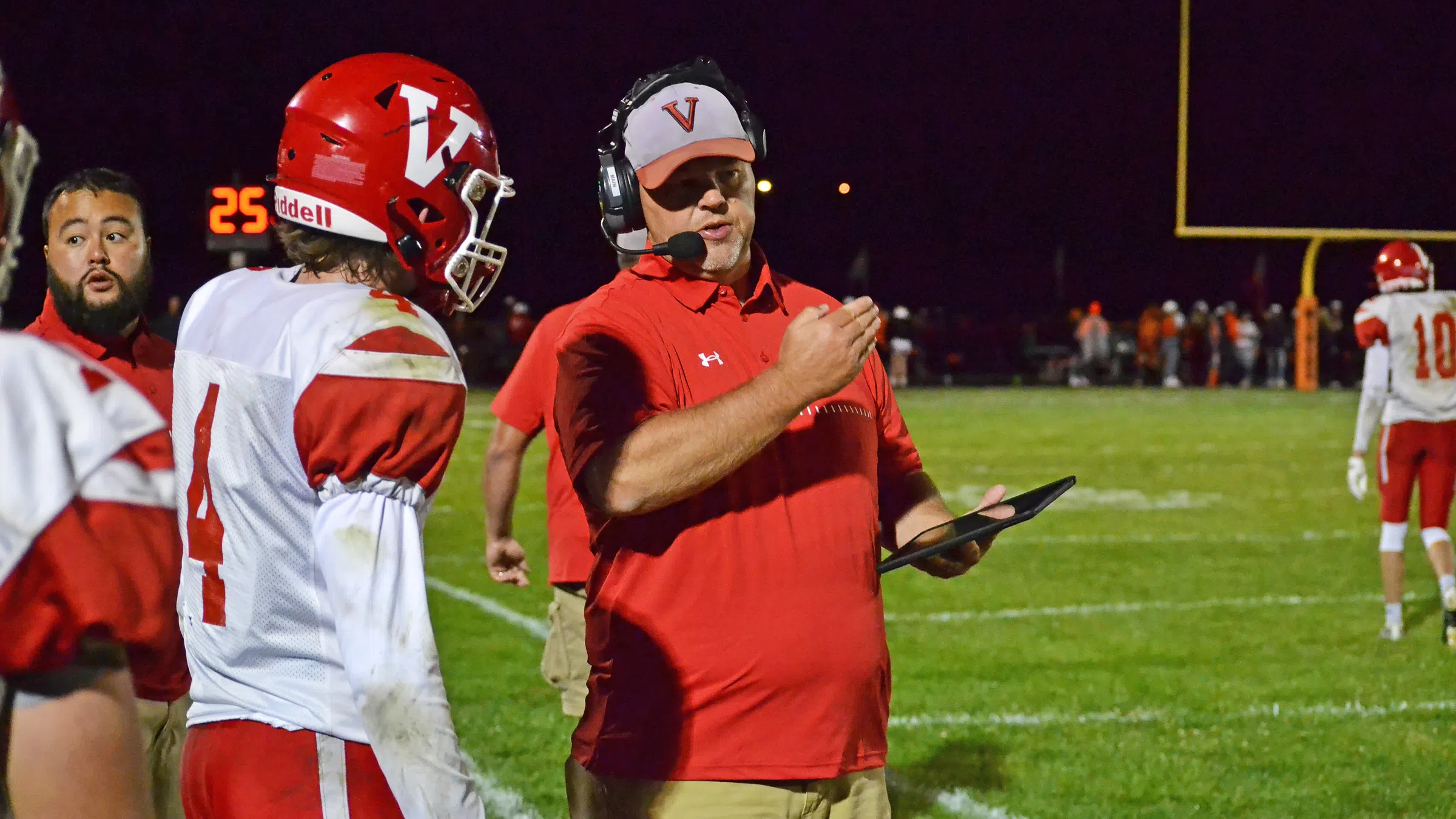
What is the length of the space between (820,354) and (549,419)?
2.96 metres

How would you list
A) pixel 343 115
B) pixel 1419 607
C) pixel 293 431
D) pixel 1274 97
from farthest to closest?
pixel 1274 97 → pixel 1419 607 → pixel 343 115 → pixel 293 431

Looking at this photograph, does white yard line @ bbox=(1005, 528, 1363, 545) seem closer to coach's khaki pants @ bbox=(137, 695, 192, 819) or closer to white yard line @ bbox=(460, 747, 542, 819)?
white yard line @ bbox=(460, 747, 542, 819)

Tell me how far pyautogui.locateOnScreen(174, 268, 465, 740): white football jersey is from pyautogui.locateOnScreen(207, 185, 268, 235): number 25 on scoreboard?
1417 cm

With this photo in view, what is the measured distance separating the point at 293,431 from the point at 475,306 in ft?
1.79

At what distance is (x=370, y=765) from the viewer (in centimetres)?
203

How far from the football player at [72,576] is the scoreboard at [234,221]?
15099mm

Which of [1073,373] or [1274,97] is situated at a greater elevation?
[1274,97]

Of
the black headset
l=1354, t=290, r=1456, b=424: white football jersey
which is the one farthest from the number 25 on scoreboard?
the black headset

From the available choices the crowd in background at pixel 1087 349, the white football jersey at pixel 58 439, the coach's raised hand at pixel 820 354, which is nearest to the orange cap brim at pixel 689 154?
the coach's raised hand at pixel 820 354

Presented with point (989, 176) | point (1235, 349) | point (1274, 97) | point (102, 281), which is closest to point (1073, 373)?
point (1235, 349)

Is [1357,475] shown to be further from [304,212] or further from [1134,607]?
[304,212]

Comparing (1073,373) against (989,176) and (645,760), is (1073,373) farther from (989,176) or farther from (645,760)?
(645,760)

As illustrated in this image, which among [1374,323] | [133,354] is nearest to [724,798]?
[133,354]

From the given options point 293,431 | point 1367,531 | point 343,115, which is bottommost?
point 1367,531
